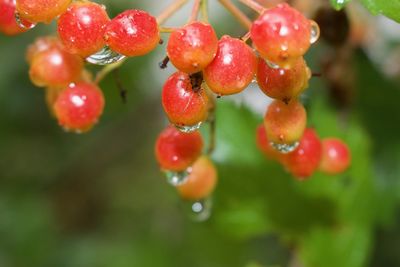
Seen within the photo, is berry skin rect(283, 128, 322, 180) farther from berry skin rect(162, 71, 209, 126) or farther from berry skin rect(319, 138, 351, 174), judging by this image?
berry skin rect(162, 71, 209, 126)

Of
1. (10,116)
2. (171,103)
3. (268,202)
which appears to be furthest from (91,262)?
(171,103)

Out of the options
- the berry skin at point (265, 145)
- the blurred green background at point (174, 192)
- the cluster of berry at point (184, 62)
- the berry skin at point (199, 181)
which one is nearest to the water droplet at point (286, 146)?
the cluster of berry at point (184, 62)

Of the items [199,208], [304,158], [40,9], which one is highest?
[40,9]

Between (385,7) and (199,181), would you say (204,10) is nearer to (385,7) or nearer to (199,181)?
(385,7)

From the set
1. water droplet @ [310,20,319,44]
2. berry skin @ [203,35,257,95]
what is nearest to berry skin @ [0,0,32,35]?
berry skin @ [203,35,257,95]

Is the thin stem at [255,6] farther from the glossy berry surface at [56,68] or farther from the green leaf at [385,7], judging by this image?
the glossy berry surface at [56,68]

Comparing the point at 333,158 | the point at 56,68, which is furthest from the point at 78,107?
the point at 333,158
